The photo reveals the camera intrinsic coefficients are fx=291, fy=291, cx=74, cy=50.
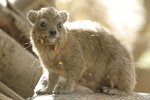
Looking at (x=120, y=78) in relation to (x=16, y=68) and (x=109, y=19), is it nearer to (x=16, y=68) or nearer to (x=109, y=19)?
(x=16, y=68)

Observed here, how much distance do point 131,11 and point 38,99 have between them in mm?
18264

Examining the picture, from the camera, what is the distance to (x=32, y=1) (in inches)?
444

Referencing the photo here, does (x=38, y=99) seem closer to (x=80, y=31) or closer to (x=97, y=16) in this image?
(x=80, y=31)

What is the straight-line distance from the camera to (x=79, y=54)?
6.37 meters

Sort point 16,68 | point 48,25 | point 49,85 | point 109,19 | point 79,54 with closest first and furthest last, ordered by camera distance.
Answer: point 48,25 → point 79,54 → point 49,85 → point 16,68 → point 109,19

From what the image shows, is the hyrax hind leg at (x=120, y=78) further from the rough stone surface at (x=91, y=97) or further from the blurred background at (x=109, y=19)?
the blurred background at (x=109, y=19)

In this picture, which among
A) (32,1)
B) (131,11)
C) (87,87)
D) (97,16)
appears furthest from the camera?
(131,11)

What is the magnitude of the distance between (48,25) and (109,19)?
16.9 metres

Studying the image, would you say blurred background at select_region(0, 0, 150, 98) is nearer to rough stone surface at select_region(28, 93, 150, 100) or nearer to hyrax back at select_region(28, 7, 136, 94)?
hyrax back at select_region(28, 7, 136, 94)

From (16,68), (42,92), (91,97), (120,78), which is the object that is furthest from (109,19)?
(91,97)

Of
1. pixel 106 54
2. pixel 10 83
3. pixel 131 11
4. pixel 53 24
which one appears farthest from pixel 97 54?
pixel 131 11

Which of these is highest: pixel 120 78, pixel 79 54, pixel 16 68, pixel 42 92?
pixel 16 68

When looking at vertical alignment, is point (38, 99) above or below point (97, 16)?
below

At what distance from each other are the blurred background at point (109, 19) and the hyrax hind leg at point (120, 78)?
35.8 inches
